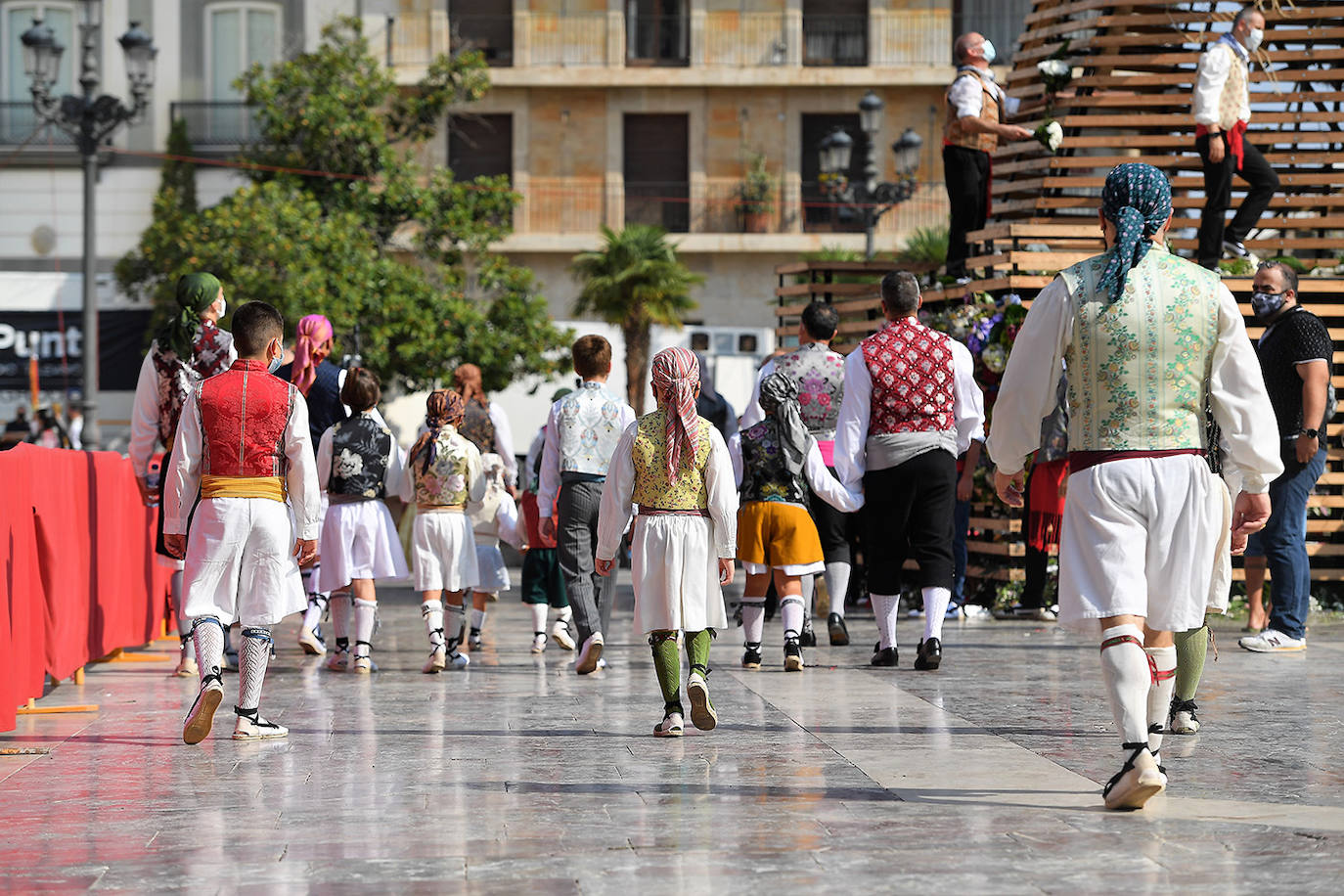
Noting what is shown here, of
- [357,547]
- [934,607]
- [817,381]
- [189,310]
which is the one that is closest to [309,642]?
[357,547]

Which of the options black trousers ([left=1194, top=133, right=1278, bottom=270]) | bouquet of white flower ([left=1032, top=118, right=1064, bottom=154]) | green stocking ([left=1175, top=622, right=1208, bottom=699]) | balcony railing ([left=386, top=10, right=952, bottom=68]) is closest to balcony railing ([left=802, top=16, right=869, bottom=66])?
Answer: balcony railing ([left=386, top=10, right=952, bottom=68])

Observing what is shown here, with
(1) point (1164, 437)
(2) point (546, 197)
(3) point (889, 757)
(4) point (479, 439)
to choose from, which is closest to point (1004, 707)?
(3) point (889, 757)

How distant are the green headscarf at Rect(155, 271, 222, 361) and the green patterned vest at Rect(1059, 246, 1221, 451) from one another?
489 cm

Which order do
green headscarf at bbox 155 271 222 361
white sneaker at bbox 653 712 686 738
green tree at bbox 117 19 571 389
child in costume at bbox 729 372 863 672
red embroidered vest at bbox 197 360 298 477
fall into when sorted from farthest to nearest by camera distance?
green tree at bbox 117 19 571 389, child in costume at bbox 729 372 863 672, green headscarf at bbox 155 271 222 361, red embroidered vest at bbox 197 360 298 477, white sneaker at bbox 653 712 686 738

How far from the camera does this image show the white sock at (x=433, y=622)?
10938mm

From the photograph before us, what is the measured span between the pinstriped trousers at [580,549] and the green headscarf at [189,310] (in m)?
2.26

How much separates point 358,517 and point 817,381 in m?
2.87

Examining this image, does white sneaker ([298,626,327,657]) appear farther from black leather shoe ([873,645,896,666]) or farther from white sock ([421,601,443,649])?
black leather shoe ([873,645,896,666])

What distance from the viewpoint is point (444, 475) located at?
37.0ft

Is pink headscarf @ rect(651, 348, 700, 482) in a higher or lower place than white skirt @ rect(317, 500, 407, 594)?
higher

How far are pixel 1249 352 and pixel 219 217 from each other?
98.6 ft

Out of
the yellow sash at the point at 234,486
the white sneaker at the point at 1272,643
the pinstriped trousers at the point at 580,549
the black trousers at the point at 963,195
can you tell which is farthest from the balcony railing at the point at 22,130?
the yellow sash at the point at 234,486

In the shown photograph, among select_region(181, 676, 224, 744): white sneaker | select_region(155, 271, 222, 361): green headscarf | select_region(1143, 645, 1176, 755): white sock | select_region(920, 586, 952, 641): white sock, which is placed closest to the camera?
select_region(1143, 645, 1176, 755): white sock

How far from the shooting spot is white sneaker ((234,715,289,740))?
821 cm
